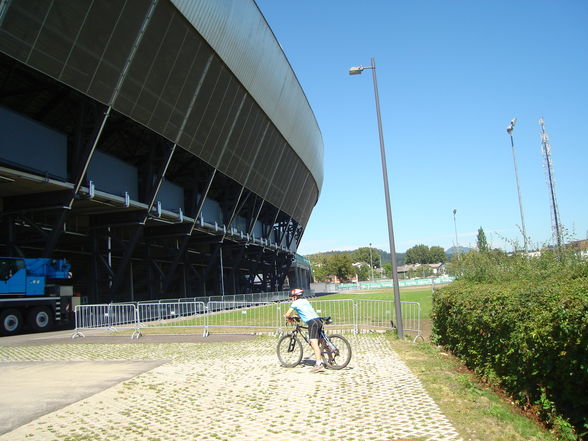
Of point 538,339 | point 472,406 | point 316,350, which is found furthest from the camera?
point 316,350

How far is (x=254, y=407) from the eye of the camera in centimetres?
652

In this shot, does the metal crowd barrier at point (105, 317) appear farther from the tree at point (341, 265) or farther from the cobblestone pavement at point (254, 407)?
the tree at point (341, 265)

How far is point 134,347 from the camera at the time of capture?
14039 millimetres

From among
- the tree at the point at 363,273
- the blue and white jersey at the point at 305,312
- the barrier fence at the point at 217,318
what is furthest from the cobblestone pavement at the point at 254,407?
the tree at the point at 363,273

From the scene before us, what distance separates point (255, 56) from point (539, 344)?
94.0 feet

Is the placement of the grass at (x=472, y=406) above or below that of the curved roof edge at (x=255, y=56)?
below

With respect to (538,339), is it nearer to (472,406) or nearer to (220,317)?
(472,406)

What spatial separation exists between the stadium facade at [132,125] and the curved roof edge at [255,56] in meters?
0.11

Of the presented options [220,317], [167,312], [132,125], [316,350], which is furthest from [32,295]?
[316,350]

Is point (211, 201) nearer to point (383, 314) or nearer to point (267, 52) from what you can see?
point (267, 52)

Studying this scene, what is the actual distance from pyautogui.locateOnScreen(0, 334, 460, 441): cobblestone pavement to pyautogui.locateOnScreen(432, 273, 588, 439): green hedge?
3.76ft

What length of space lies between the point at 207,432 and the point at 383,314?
13.6 m

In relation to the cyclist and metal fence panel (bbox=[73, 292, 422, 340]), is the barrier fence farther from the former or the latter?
the cyclist

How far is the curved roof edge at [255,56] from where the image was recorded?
24422 millimetres
